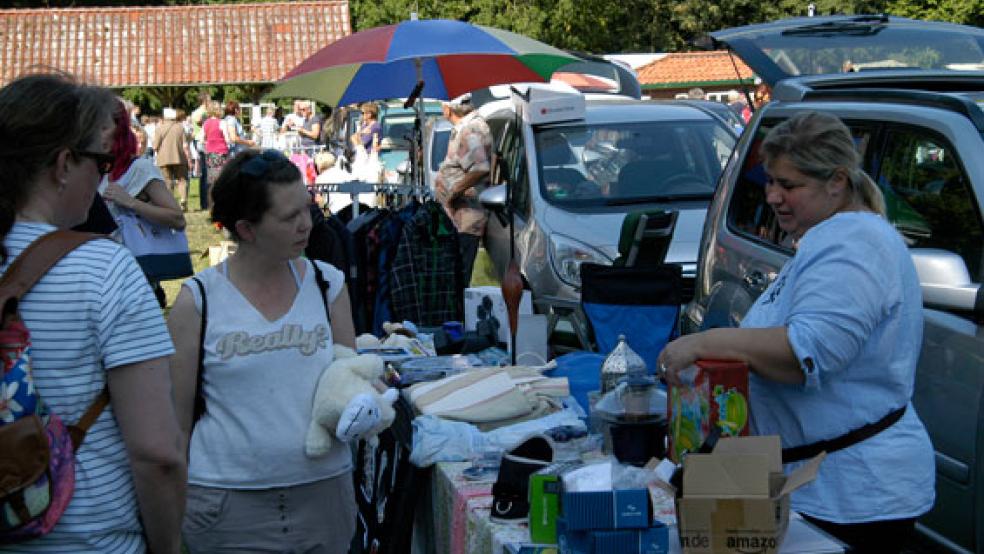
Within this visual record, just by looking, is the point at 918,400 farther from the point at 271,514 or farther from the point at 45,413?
the point at 45,413

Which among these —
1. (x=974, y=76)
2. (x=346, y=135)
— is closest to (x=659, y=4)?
(x=346, y=135)

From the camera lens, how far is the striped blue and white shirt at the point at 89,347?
2273 millimetres

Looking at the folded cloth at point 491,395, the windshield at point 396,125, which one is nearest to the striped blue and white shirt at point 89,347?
the folded cloth at point 491,395

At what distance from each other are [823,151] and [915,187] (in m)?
A: 1.84

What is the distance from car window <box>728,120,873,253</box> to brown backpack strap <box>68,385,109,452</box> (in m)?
3.50

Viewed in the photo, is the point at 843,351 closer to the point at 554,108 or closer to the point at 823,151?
the point at 823,151

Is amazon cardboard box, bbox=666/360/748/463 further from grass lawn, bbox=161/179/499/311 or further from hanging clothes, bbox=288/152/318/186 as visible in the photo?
hanging clothes, bbox=288/152/318/186

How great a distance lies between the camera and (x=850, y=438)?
3090 mm

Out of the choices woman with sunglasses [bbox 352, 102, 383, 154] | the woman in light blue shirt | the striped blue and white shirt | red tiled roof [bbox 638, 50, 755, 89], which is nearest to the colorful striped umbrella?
the woman in light blue shirt

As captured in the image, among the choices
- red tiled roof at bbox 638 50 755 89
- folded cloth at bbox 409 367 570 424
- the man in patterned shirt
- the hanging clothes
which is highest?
folded cloth at bbox 409 367 570 424

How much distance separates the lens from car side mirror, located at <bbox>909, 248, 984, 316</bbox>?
403 cm

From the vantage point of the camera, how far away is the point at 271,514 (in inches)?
131

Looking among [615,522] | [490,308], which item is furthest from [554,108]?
[615,522]

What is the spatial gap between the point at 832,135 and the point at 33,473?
6.87 feet
